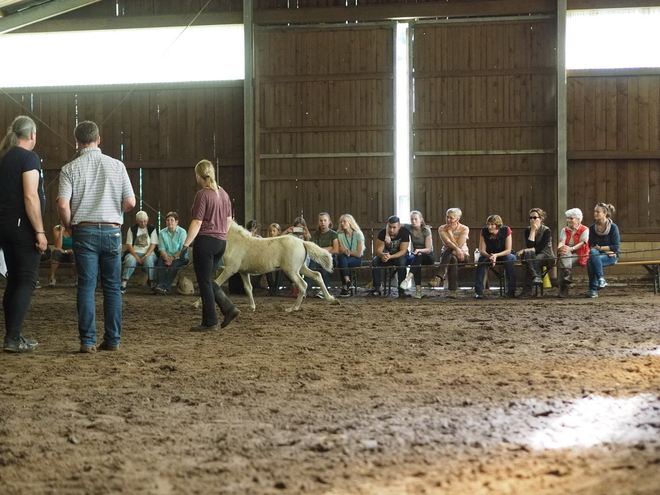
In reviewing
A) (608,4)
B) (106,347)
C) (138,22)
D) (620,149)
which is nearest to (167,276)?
(138,22)

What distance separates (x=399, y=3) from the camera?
14828 millimetres

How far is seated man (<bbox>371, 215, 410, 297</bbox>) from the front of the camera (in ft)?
39.0

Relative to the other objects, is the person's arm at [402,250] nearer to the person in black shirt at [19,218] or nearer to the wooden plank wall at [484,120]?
the wooden plank wall at [484,120]

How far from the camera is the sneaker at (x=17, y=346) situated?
5820 mm

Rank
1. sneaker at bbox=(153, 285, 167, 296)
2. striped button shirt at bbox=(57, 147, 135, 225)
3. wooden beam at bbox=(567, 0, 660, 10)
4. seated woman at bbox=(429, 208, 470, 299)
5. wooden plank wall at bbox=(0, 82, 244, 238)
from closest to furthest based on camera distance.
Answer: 1. striped button shirt at bbox=(57, 147, 135, 225)
2. seated woman at bbox=(429, 208, 470, 299)
3. sneaker at bbox=(153, 285, 167, 296)
4. wooden beam at bbox=(567, 0, 660, 10)
5. wooden plank wall at bbox=(0, 82, 244, 238)

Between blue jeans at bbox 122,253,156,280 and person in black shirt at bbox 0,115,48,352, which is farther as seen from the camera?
blue jeans at bbox 122,253,156,280

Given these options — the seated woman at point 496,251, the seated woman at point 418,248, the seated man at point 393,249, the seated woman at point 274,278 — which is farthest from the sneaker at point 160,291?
the seated woman at point 496,251

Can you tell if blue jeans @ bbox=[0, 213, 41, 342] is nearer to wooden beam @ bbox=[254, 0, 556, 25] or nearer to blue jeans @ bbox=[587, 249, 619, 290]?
blue jeans @ bbox=[587, 249, 619, 290]

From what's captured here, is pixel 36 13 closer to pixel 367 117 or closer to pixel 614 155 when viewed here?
pixel 367 117

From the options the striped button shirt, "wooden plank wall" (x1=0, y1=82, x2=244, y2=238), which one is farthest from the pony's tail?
"wooden plank wall" (x1=0, y1=82, x2=244, y2=238)

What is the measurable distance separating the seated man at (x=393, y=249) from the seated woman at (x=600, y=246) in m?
2.66

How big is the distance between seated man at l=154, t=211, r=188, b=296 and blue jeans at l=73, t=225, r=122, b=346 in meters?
6.68

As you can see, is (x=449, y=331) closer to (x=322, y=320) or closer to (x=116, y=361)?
(x=322, y=320)

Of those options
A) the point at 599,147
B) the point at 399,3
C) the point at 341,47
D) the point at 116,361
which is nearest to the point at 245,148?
the point at 341,47
